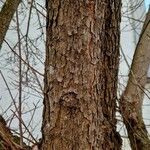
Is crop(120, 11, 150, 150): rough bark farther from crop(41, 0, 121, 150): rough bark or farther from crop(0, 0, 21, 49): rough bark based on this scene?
crop(0, 0, 21, 49): rough bark

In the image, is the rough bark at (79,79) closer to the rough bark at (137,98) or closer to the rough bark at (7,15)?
the rough bark at (137,98)

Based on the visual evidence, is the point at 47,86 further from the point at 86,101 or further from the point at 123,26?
the point at 123,26

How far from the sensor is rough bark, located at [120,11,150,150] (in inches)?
78.4

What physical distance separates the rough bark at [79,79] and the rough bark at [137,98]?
0.67 metres

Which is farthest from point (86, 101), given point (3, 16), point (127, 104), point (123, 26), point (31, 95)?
point (123, 26)

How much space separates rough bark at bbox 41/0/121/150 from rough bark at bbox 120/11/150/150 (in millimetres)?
668

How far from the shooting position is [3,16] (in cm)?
239

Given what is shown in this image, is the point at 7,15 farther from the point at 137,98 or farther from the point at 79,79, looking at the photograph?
the point at 79,79

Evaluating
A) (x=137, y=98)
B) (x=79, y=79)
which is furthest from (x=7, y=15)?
(x=79, y=79)

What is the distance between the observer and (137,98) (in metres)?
2.09

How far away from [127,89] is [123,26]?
3263 millimetres

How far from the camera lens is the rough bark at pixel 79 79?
3.86 feet

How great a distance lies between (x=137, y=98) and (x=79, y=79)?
0.95 m

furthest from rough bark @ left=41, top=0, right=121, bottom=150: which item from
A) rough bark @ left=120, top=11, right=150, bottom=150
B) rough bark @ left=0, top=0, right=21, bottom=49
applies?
rough bark @ left=0, top=0, right=21, bottom=49
